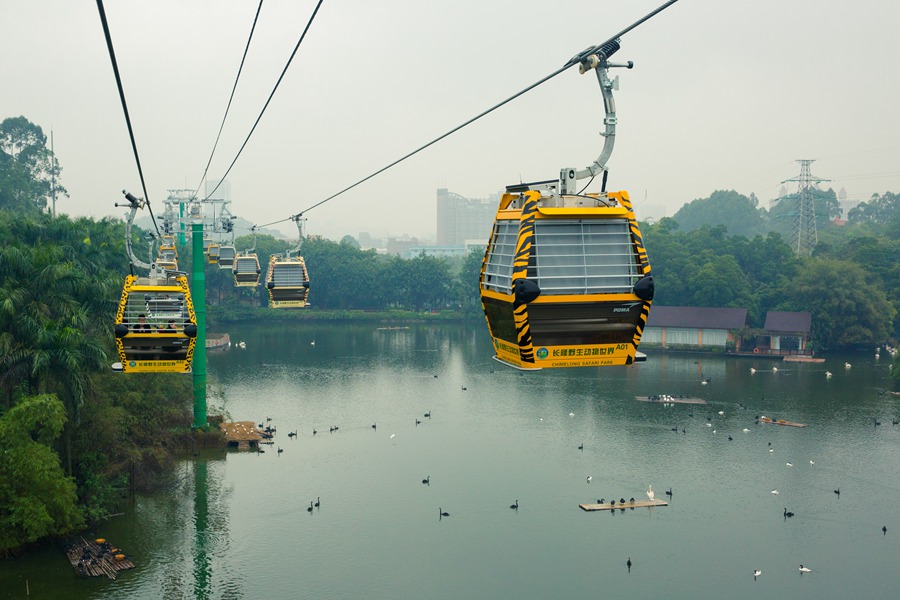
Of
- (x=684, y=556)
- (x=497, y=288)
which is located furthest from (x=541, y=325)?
(x=684, y=556)

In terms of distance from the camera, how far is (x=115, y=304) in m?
37.8

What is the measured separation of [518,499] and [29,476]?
828 inches

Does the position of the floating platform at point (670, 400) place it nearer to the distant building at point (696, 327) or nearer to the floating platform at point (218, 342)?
the distant building at point (696, 327)

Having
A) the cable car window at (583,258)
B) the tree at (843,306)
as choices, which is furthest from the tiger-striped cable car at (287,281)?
the tree at (843,306)

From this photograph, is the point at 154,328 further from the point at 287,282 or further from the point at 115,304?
the point at 115,304

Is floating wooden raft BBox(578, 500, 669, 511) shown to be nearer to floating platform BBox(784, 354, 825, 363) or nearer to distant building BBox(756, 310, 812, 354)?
floating platform BBox(784, 354, 825, 363)

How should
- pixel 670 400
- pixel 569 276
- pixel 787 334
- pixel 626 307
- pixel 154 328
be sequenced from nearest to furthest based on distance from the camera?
pixel 569 276 < pixel 626 307 < pixel 154 328 < pixel 670 400 < pixel 787 334

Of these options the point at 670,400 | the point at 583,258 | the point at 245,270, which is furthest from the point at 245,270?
the point at 670,400

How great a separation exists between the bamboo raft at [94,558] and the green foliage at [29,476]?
5.33 ft

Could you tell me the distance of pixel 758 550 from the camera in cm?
3709

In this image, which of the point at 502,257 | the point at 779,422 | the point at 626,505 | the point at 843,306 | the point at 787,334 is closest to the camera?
the point at 502,257

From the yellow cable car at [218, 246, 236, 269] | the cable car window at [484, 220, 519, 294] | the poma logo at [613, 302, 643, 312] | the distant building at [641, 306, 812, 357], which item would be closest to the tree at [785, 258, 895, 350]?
the distant building at [641, 306, 812, 357]

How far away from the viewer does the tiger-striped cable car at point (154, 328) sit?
842 inches

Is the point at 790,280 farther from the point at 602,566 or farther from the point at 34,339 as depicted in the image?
the point at 34,339
